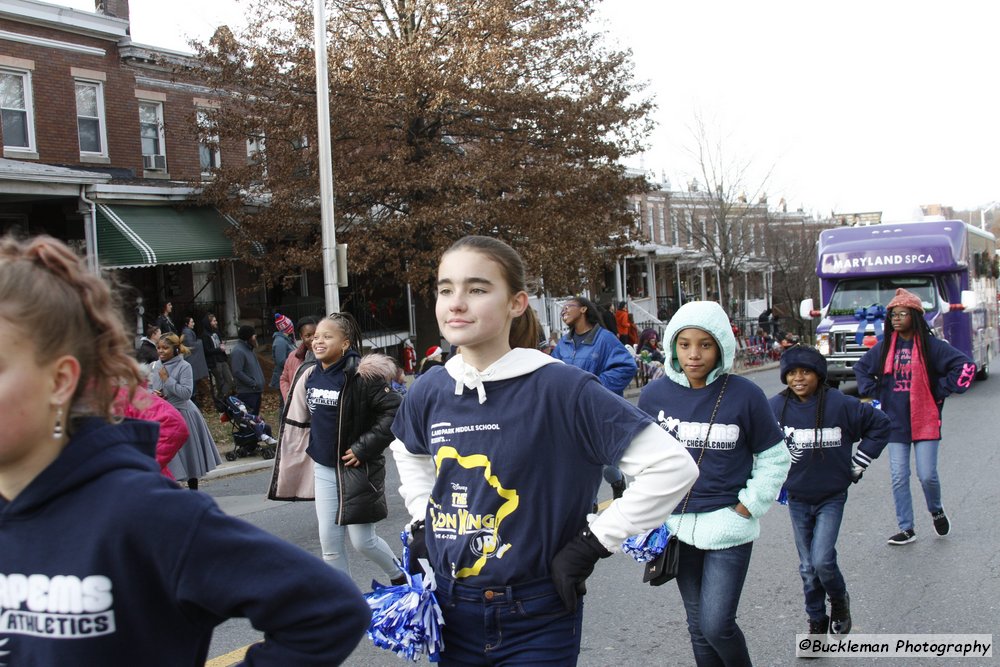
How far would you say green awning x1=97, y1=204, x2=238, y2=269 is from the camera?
18.1m

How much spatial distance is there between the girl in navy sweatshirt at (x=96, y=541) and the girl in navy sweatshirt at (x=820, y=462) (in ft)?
13.0

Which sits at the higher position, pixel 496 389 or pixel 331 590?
pixel 496 389

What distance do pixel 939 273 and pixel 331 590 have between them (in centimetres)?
1895

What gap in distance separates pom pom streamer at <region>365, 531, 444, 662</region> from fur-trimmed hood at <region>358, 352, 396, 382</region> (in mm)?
3034

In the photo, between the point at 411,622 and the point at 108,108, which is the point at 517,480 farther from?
the point at 108,108

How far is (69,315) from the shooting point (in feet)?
5.45

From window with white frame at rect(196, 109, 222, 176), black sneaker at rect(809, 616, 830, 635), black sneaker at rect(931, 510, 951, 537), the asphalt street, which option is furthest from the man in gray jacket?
black sneaker at rect(809, 616, 830, 635)

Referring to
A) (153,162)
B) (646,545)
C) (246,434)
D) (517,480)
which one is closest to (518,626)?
(517,480)

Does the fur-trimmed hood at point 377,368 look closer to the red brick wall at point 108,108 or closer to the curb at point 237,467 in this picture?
the curb at point 237,467

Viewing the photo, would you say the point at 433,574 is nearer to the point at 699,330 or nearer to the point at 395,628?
the point at 395,628

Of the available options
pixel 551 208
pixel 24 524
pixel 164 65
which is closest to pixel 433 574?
pixel 24 524

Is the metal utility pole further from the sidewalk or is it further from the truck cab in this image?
the truck cab

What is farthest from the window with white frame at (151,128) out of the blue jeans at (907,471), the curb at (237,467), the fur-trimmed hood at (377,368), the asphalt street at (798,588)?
the blue jeans at (907,471)

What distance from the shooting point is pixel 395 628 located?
2834 mm
